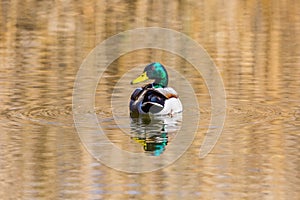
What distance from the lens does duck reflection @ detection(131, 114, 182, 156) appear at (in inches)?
424

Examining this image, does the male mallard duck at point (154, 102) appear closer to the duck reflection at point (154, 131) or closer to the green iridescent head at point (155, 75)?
the duck reflection at point (154, 131)

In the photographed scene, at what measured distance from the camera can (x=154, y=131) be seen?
38.1ft

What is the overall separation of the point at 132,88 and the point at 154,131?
2720mm

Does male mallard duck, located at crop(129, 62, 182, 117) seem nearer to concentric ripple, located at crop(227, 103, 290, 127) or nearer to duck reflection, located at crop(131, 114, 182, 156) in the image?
duck reflection, located at crop(131, 114, 182, 156)

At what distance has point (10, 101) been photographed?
13070mm

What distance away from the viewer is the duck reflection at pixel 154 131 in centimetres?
1077

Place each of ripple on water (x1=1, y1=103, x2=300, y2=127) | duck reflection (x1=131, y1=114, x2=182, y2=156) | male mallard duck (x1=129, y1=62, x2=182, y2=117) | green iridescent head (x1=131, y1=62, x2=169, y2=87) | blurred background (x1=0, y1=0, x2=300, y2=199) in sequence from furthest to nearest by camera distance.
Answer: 1. green iridescent head (x1=131, y1=62, x2=169, y2=87)
2. male mallard duck (x1=129, y1=62, x2=182, y2=117)
3. ripple on water (x1=1, y1=103, x2=300, y2=127)
4. duck reflection (x1=131, y1=114, x2=182, y2=156)
5. blurred background (x1=0, y1=0, x2=300, y2=199)

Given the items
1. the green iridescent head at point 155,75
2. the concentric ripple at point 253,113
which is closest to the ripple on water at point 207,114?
the concentric ripple at point 253,113

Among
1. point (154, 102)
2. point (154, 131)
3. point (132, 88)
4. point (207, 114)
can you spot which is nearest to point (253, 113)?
point (207, 114)

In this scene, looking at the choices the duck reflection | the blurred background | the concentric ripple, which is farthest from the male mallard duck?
the concentric ripple

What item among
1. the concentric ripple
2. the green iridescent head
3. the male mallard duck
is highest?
the green iridescent head

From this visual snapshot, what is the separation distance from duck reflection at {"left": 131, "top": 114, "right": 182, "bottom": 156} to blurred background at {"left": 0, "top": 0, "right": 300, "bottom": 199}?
16 centimetres

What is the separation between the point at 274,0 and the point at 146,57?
8934 millimetres

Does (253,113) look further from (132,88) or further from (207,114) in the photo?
(132,88)
